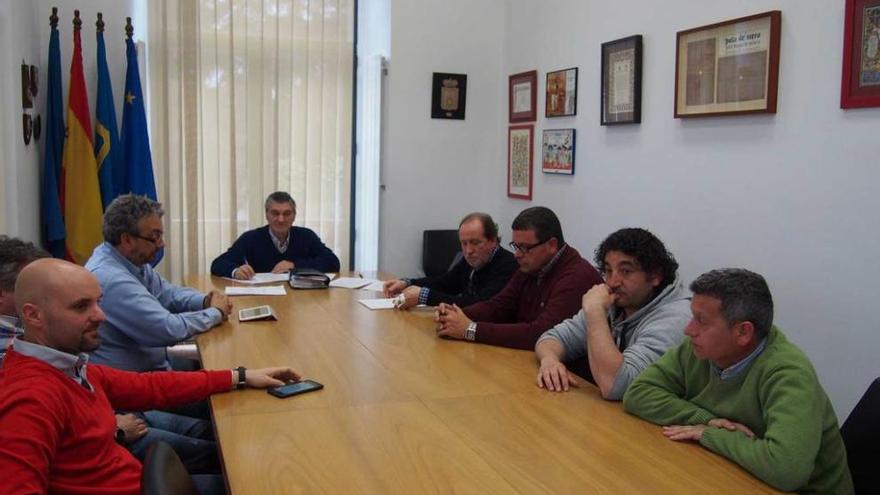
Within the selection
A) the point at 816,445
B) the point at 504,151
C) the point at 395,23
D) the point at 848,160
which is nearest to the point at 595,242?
the point at 504,151

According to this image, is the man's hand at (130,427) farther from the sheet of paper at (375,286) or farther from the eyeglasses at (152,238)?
the sheet of paper at (375,286)

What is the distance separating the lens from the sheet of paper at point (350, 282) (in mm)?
4102

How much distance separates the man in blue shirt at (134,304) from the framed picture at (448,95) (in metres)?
2.99

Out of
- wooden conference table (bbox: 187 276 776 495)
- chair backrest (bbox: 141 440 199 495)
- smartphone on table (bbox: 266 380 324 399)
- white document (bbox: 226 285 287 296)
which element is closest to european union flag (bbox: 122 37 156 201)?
white document (bbox: 226 285 287 296)

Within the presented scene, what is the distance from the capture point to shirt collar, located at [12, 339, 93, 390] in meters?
1.66

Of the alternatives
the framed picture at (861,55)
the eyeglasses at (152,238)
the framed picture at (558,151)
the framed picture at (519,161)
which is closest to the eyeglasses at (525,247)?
the framed picture at (861,55)

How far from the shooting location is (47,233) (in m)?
4.69

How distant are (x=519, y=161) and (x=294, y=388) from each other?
366cm

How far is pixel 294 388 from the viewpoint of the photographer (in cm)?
224

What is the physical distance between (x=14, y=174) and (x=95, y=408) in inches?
112

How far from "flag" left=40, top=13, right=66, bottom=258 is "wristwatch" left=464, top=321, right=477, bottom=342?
3.09 meters

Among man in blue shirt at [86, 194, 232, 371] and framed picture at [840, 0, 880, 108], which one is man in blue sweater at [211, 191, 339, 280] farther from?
framed picture at [840, 0, 880, 108]

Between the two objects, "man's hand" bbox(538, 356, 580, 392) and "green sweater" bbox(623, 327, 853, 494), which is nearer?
"green sweater" bbox(623, 327, 853, 494)

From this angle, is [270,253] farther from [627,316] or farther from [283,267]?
[627,316]
